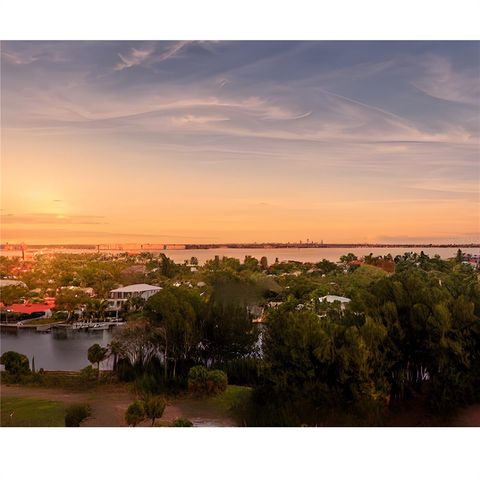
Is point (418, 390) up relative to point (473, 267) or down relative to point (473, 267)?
down

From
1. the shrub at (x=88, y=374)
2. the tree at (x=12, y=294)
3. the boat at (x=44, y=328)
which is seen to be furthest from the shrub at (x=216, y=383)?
the tree at (x=12, y=294)

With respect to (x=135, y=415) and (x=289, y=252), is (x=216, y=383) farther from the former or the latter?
(x=289, y=252)

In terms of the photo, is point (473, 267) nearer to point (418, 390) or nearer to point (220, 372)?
point (418, 390)

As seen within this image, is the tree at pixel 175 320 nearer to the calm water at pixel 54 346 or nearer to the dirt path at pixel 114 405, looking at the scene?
the dirt path at pixel 114 405
